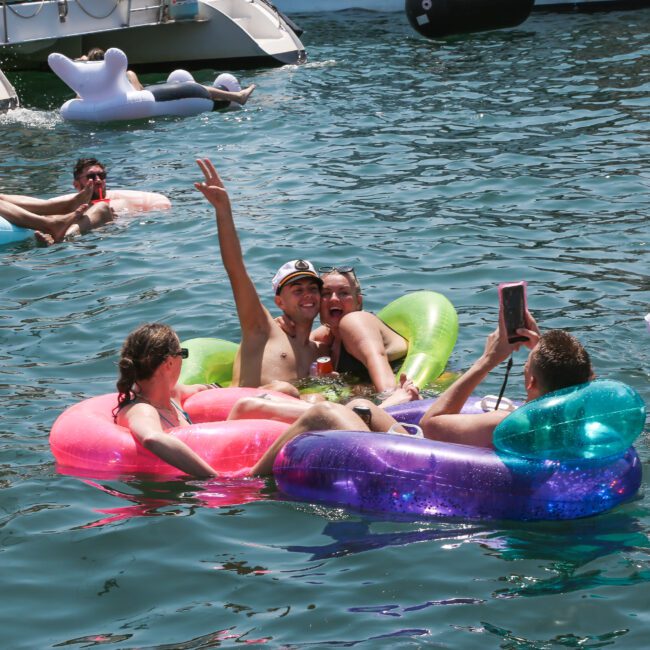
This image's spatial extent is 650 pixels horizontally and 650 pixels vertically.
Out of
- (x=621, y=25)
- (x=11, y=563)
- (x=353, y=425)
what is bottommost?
(x=11, y=563)

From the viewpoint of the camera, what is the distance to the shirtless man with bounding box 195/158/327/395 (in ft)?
22.0

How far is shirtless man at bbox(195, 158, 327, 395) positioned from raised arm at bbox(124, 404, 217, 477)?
122cm

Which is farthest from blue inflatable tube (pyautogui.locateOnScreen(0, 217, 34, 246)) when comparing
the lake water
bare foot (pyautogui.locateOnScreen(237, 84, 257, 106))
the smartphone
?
the smartphone

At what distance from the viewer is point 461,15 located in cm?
2003

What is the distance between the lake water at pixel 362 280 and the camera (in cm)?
436

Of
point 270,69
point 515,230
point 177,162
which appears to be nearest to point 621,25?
point 270,69

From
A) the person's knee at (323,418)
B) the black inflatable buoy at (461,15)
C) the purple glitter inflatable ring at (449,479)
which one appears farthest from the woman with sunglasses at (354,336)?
the black inflatable buoy at (461,15)

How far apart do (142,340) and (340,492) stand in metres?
1.27

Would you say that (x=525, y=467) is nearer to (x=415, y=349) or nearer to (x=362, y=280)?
(x=415, y=349)

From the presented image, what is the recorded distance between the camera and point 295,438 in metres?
5.38

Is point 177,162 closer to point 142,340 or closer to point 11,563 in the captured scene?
point 142,340

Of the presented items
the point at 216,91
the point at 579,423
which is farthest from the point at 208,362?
the point at 216,91

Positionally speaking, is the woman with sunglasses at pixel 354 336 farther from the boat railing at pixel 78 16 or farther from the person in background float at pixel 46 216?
the boat railing at pixel 78 16

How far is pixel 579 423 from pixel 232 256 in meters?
2.57
